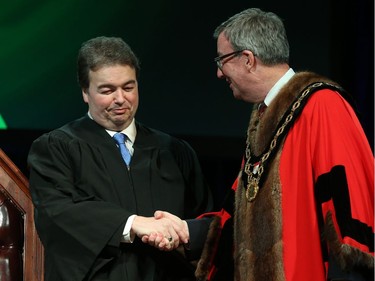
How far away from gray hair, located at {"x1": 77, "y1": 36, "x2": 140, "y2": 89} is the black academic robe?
213mm

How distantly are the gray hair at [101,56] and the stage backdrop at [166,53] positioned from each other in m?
1.68

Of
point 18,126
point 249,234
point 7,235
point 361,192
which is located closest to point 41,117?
point 18,126

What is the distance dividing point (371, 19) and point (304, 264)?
295 cm

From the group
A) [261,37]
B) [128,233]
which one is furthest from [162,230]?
[261,37]

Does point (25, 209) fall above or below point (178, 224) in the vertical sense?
above

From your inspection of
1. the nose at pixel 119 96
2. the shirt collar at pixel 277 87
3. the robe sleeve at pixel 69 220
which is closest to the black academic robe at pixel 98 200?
the robe sleeve at pixel 69 220

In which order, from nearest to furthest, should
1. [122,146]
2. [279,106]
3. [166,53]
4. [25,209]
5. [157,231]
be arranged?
[279,106] < [157,231] < [122,146] < [25,209] < [166,53]

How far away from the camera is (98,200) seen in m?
3.61

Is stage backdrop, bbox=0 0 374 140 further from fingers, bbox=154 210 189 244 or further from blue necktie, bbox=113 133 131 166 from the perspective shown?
fingers, bbox=154 210 189 244

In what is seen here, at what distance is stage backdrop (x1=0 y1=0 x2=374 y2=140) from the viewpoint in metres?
5.36

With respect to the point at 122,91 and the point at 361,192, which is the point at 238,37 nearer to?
the point at 122,91

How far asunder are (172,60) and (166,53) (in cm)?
6

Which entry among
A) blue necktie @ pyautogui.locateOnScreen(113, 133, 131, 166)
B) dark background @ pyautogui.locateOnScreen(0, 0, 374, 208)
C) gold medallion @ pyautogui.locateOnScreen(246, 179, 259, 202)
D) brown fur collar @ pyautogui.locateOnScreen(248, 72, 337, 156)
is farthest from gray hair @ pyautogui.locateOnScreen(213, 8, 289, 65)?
dark background @ pyautogui.locateOnScreen(0, 0, 374, 208)

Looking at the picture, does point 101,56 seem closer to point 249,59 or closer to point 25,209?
point 249,59
